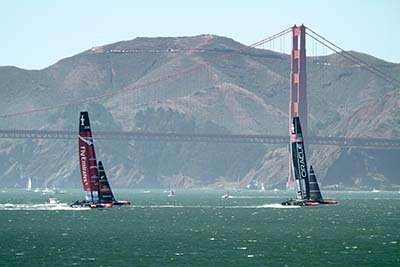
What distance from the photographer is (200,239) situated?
82062 millimetres

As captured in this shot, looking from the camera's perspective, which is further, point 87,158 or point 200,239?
point 87,158

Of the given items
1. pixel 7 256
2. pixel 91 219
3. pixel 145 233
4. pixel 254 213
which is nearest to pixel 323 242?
pixel 145 233

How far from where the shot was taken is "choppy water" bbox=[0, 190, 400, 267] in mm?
67000

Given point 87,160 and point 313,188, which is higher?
point 87,160

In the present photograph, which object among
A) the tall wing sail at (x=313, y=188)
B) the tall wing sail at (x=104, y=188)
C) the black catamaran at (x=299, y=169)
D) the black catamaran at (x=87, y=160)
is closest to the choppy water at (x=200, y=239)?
the black catamaran at (x=87, y=160)

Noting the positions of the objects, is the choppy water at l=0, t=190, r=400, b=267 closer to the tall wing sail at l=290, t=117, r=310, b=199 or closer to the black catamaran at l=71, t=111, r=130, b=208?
the black catamaran at l=71, t=111, r=130, b=208

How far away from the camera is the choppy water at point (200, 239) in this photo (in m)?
67.0

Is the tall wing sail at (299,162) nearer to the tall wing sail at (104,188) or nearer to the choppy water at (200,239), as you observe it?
the choppy water at (200,239)

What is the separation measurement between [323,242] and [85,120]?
45.7 meters

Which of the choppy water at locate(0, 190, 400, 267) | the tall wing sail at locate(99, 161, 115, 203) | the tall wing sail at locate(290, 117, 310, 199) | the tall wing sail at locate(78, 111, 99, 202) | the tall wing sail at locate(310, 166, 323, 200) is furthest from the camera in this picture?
the tall wing sail at locate(310, 166, 323, 200)

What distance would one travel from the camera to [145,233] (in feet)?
289

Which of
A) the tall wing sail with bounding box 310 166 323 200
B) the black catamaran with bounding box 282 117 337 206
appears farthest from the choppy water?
the tall wing sail with bounding box 310 166 323 200

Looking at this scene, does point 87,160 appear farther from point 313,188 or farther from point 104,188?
point 313,188

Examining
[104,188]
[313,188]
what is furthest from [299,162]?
[104,188]
